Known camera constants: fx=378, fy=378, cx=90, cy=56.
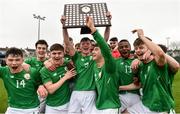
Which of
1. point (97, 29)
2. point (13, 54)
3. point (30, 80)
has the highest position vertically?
point (97, 29)

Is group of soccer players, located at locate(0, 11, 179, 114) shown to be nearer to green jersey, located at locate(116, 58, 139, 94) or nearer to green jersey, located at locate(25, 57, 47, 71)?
green jersey, located at locate(116, 58, 139, 94)

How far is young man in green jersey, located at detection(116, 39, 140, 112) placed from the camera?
7.04 meters

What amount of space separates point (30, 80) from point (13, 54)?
552 mm

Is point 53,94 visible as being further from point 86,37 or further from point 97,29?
point 97,29

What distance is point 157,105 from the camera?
19.7 feet

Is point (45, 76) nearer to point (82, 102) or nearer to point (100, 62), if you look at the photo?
point (82, 102)

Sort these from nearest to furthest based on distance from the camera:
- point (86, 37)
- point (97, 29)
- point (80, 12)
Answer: point (97, 29), point (80, 12), point (86, 37)

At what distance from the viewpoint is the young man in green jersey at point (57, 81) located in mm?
6691

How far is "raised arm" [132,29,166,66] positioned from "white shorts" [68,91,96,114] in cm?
148

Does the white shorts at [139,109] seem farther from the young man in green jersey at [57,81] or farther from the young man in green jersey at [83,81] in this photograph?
the young man in green jersey at [57,81]

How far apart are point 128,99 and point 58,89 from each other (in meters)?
1.36

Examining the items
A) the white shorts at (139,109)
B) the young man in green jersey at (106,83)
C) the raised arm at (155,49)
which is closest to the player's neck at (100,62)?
the young man in green jersey at (106,83)

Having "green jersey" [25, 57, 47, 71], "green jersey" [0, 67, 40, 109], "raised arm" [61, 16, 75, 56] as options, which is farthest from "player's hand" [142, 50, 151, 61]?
"green jersey" [25, 57, 47, 71]

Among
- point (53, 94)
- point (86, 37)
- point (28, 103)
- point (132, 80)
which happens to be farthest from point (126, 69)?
point (28, 103)
